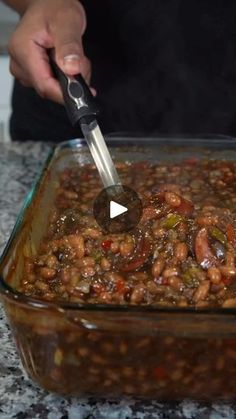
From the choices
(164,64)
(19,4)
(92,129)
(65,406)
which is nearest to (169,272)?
(65,406)

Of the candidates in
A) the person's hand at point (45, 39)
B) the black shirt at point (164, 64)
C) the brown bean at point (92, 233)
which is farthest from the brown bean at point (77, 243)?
the black shirt at point (164, 64)

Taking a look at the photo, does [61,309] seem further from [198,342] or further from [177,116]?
[177,116]

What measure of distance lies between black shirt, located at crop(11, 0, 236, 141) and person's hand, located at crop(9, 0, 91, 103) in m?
0.25

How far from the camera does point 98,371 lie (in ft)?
3.49

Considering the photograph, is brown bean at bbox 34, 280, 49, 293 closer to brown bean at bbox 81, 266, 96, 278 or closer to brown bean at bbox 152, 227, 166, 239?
brown bean at bbox 81, 266, 96, 278

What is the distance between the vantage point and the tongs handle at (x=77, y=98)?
1.41m

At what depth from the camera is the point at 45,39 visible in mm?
1740

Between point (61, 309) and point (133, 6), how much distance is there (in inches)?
48.8

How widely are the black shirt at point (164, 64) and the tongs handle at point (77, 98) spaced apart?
569 mm

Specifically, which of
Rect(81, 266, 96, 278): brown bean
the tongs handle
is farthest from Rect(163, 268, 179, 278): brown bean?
the tongs handle

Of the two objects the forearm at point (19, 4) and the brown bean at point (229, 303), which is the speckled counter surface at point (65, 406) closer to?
the brown bean at point (229, 303)

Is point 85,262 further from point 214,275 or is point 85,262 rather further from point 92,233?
point 214,275
